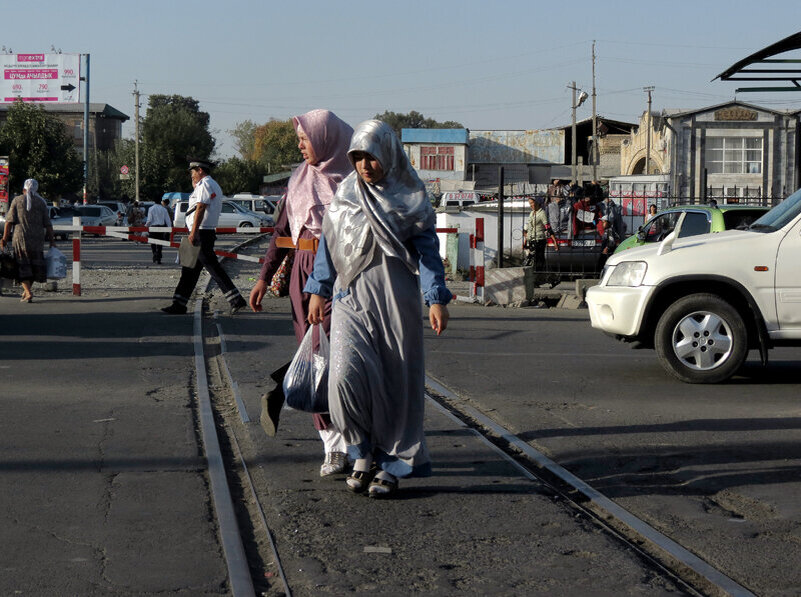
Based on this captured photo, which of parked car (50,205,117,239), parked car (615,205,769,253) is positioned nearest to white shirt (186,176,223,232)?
parked car (615,205,769,253)

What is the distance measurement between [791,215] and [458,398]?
328 cm

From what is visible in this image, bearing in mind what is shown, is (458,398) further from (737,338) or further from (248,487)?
(248,487)

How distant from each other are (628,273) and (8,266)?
940 cm

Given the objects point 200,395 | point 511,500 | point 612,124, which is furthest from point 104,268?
point 612,124

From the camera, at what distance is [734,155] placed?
152 feet

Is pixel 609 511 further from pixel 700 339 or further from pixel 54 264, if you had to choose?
pixel 54 264

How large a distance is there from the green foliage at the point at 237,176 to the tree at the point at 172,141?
693 cm

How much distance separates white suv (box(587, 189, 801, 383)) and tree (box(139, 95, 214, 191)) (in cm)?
7916

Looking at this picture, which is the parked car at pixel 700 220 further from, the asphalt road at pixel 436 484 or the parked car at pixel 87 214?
the parked car at pixel 87 214

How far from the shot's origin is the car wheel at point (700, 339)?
9258 millimetres

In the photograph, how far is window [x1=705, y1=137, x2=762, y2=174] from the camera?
45906 millimetres

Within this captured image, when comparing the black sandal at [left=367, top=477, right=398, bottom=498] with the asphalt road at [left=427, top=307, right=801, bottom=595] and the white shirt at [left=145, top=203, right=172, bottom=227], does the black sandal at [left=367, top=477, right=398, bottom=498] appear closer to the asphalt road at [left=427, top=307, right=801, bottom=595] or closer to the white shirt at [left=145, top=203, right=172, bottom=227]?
the asphalt road at [left=427, top=307, right=801, bottom=595]

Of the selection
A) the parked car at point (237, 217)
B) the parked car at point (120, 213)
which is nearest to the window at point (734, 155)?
the parked car at point (237, 217)

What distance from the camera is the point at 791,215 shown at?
30.6 feet
